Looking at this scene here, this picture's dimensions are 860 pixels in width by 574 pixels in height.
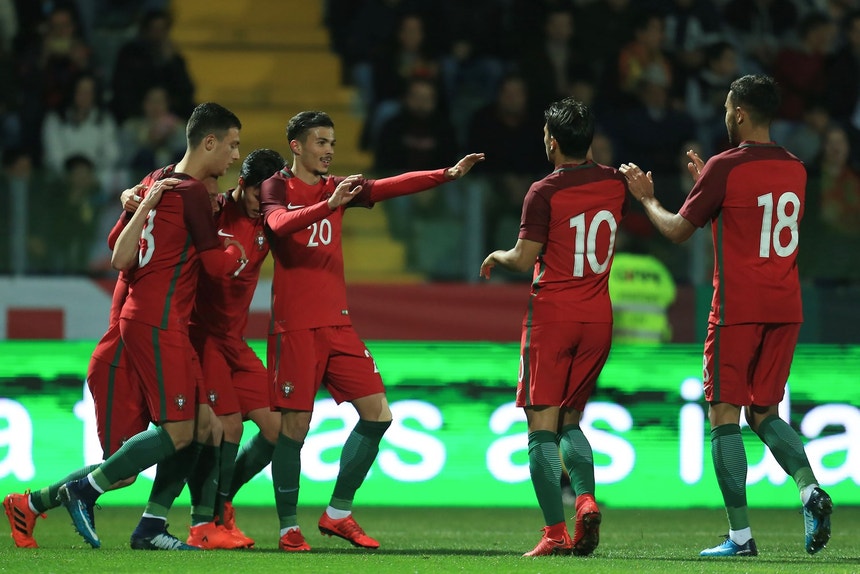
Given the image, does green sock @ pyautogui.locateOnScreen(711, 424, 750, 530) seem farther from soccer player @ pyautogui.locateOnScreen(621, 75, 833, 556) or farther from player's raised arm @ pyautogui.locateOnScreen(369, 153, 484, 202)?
player's raised arm @ pyautogui.locateOnScreen(369, 153, 484, 202)

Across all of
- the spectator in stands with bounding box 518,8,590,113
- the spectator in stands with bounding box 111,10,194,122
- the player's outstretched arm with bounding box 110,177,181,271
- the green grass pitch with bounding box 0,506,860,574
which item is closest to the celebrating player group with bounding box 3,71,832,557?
the player's outstretched arm with bounding box 110,177,181,271

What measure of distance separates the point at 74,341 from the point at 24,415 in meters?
0.62

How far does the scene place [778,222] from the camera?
23.1 feet

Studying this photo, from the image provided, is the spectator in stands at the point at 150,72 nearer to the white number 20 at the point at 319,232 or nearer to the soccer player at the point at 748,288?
the white number 20 at the point at 319,232

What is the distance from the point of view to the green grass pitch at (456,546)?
6.45 meters

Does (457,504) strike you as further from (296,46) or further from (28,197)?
(296,46)

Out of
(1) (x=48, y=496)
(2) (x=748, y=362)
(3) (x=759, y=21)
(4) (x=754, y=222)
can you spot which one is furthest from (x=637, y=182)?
(3) (x=759, y=21)

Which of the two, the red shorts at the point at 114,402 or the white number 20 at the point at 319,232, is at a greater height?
the white number 20 at the point at 319,232

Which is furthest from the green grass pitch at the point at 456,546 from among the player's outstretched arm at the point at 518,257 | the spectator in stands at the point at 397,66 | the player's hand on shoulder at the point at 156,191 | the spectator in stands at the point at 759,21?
the spectator in stands at the point at 759,21

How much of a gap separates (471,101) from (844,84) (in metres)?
3.36

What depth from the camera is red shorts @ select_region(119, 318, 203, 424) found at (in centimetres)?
709

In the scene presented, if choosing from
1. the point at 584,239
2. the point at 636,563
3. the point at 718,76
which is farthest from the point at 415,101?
the point at 636,563

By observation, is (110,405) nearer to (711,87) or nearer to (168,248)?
(168,248)

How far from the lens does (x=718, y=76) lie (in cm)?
1399
